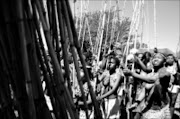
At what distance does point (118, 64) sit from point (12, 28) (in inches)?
113

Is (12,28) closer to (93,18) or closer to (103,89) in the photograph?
(103,89)

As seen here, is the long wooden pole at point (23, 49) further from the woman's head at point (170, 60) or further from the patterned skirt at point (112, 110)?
the woman's head at point (170, 60)

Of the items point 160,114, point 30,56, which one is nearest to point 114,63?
point 160,114

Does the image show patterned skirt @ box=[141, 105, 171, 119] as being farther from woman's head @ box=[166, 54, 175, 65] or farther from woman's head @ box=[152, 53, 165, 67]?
woman's head @ box=[166, 54, 175, 65]

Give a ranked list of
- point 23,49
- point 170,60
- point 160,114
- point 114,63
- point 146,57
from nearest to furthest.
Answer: point 23,49 < point 160,114 < point 114,63 < point 170,60 < point 146,57

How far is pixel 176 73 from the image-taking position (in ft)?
11.4

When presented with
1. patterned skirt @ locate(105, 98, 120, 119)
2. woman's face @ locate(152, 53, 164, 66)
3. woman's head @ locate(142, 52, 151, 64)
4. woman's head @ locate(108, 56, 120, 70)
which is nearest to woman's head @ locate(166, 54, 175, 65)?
woman's head @ locate(142, 52, 151, 64)

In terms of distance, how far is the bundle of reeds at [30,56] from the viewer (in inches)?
17.7

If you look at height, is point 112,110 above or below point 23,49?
below

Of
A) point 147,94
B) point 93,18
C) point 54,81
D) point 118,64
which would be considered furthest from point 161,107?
point 93,18

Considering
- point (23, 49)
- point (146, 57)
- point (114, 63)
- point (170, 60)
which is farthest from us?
point (146, 57)

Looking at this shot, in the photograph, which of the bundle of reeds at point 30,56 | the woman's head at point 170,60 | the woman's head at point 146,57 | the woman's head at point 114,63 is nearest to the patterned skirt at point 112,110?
the woman's head at point 114,63

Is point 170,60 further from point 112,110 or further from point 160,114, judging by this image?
point 112,110

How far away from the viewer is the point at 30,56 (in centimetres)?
48
